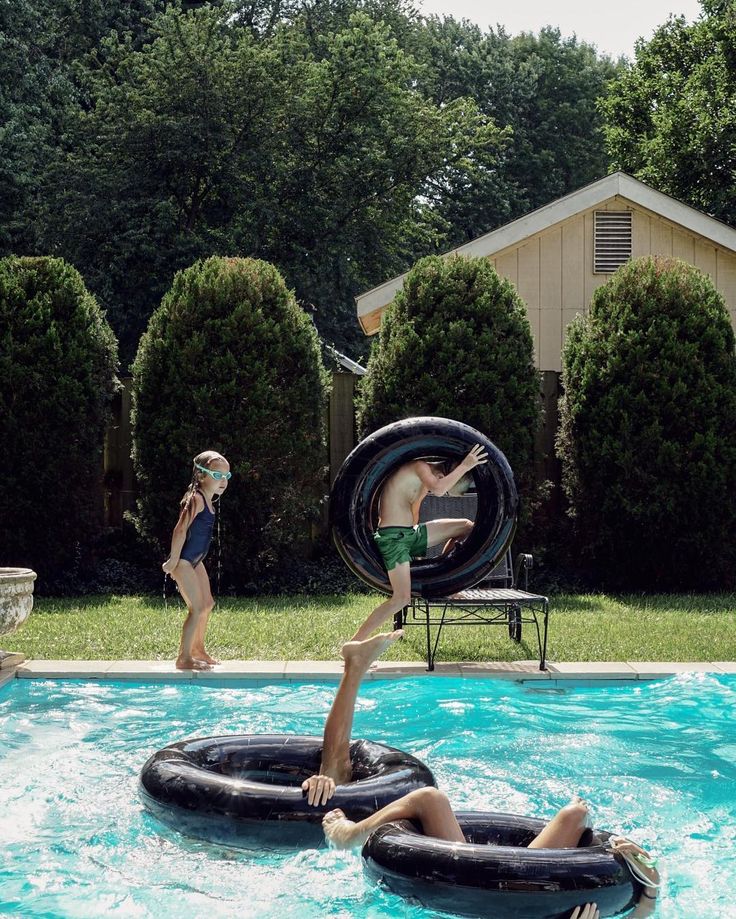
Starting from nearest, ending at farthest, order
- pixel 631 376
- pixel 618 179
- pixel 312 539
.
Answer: pixel 631 376 → pixel 312 539 → pixel 618 179

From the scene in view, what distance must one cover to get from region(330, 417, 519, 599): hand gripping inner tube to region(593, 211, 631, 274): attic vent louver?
901 centimetres

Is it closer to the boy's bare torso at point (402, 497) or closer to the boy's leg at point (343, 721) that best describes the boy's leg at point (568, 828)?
the boy's leg at point (343, 721)

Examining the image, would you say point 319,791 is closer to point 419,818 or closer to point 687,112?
point 419,818

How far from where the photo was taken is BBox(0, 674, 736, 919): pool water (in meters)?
4.92

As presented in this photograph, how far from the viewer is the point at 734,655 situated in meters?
8.91

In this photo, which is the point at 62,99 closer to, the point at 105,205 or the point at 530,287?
the point at 105,205

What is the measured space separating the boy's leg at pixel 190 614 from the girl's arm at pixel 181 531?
0.07 metres

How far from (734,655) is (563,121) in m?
32.6

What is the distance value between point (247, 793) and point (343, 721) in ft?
2.25

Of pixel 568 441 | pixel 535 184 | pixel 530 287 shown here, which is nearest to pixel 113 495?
pixel 568 441

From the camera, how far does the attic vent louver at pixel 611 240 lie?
16500mm

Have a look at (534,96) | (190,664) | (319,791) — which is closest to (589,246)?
(190,664)

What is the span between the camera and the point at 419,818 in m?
4.54

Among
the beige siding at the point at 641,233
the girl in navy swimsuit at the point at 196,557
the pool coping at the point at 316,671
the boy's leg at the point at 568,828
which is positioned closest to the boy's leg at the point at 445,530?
the pool coping at the point at 316,671
